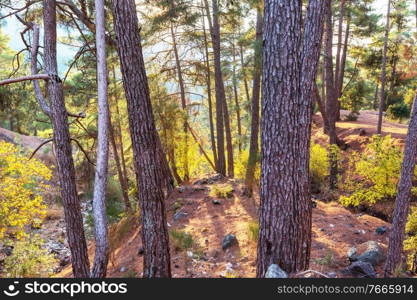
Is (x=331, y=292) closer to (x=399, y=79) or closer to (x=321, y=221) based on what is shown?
(x=321, y=221)

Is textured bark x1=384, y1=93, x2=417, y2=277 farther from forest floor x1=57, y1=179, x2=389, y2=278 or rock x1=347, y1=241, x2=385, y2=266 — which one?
forest floor x1=57, y1=179, x2=389, y2=278

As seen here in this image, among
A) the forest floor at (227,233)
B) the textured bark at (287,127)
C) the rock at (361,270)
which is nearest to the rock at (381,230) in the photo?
the forest floor at (227,233)

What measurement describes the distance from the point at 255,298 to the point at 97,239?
2.20 meters

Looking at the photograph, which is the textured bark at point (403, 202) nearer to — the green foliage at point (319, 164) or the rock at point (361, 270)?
the rock at point (361, 270)

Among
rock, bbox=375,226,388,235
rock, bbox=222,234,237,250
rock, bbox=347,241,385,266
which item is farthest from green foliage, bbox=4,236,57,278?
rock, bbox=375,226,388,235

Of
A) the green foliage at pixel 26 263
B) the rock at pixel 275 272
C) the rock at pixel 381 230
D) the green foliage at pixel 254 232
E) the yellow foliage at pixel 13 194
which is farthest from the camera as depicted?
the green foliage at pixel 26 263

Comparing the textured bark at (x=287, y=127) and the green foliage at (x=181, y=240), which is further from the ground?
the textured bark at (x=287, y=127)

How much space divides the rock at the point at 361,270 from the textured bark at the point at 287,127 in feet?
8.55

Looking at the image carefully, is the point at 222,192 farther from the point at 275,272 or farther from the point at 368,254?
the point at 275,272

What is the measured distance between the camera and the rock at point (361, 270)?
5.12 metres

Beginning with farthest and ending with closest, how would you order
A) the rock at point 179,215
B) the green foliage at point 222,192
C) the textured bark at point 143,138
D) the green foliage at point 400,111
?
the green foliage at point 400,111 → the green foliage at point 222,192 → the rock at point 179,215 → the textured bark at point 143,138

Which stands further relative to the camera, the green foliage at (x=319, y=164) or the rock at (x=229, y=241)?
the green foliage at (x=319, y=164)

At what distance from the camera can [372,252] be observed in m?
5.81

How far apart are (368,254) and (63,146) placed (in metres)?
5.84
